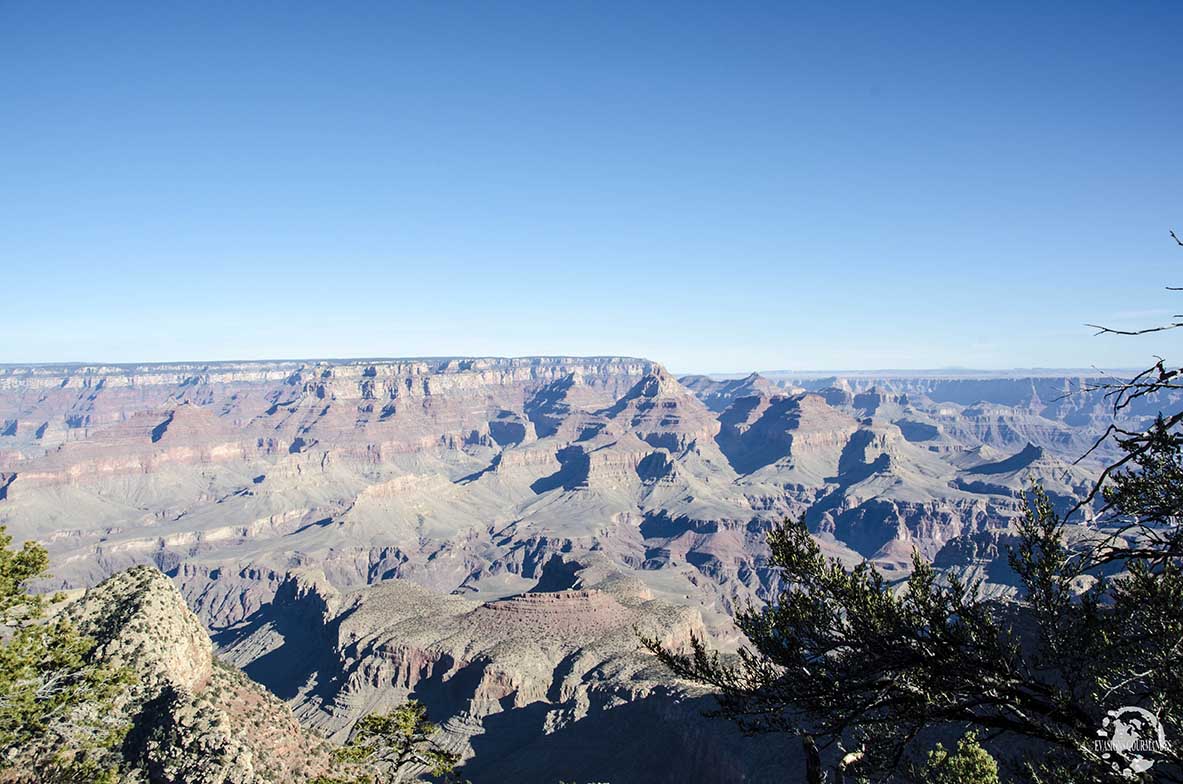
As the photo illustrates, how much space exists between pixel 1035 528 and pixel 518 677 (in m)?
81.7

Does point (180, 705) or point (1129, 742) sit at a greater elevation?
point (1129, 742)

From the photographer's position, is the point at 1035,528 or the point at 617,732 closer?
the point at 1035,528

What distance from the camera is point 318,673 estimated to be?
104 metres

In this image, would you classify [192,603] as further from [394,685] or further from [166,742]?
[166,742]

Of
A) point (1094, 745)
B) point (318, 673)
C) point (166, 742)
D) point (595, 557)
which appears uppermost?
point (1094, 745)

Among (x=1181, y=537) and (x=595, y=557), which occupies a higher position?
(x=1181, y=537)

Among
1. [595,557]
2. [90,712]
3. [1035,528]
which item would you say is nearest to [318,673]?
Answer: [595,557]

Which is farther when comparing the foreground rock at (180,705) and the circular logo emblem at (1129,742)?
the foreground rock at (180,705)

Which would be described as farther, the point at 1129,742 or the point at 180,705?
the point at 180,705

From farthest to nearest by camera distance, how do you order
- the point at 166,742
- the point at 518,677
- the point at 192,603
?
the point at 192,603, the point at 518,677, the point at 166,742

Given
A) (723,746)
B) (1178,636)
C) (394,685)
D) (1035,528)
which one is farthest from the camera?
(394,685)

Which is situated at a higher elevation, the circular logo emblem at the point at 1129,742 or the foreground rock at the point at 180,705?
the circular logo emblem at the point at 1129,742

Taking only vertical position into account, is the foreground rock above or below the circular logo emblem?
below

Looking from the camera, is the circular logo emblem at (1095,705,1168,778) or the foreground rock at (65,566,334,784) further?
the foreground rock at (65,566,334,784)
